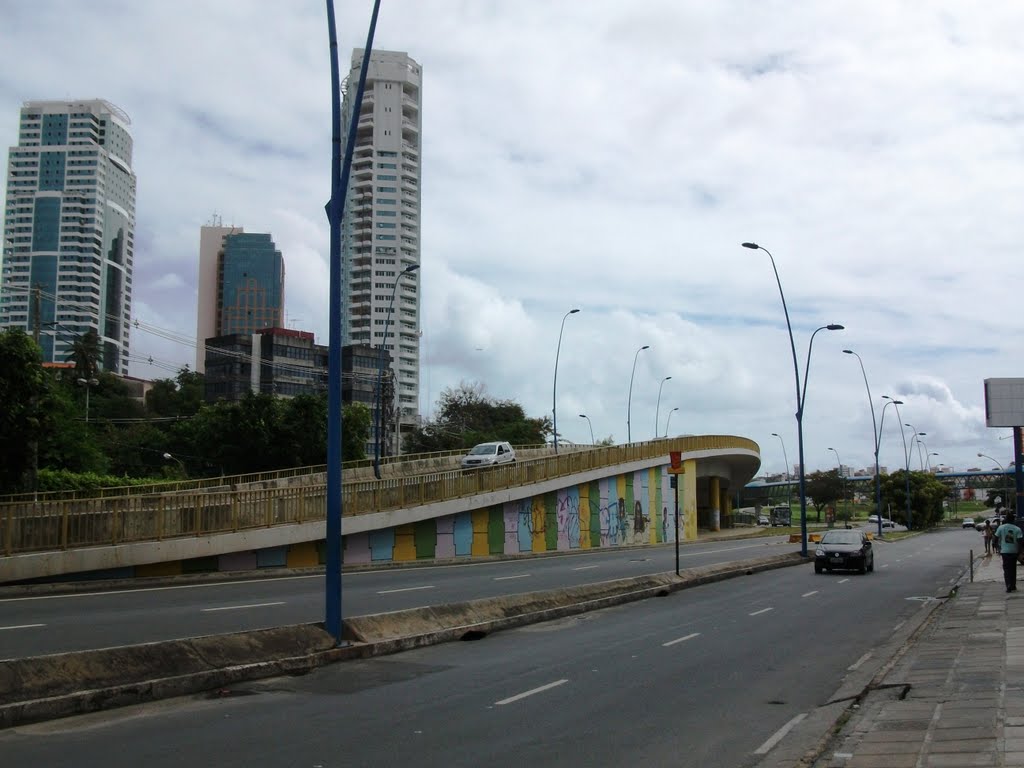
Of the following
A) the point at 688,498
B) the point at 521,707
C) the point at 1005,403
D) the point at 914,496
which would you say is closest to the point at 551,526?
the point at 1005,403

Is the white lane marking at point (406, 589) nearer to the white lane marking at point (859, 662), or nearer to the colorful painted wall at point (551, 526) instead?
the white lane marking at point (859, 662)

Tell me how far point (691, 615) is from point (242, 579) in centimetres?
1323

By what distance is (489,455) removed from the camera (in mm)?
53000

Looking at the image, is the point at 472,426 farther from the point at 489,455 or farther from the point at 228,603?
the point at 228,603

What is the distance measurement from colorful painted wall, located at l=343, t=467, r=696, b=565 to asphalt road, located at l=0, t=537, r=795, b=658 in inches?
196

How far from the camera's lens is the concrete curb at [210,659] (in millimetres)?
9184

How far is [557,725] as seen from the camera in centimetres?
930

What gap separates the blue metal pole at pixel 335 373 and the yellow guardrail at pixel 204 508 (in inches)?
509

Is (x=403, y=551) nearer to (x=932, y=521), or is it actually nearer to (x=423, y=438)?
(x=423, y=438)

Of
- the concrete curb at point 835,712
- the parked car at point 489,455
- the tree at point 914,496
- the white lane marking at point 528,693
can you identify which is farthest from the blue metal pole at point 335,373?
the tree at point 914,496

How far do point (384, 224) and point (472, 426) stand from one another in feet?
202

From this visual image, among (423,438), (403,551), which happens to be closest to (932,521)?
(423,438)

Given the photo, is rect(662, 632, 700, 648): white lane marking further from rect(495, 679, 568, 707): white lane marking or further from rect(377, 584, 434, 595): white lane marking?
rect(377, 584, 434, 595): white lane marking

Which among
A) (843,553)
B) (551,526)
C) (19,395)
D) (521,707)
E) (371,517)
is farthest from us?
(551,526)
